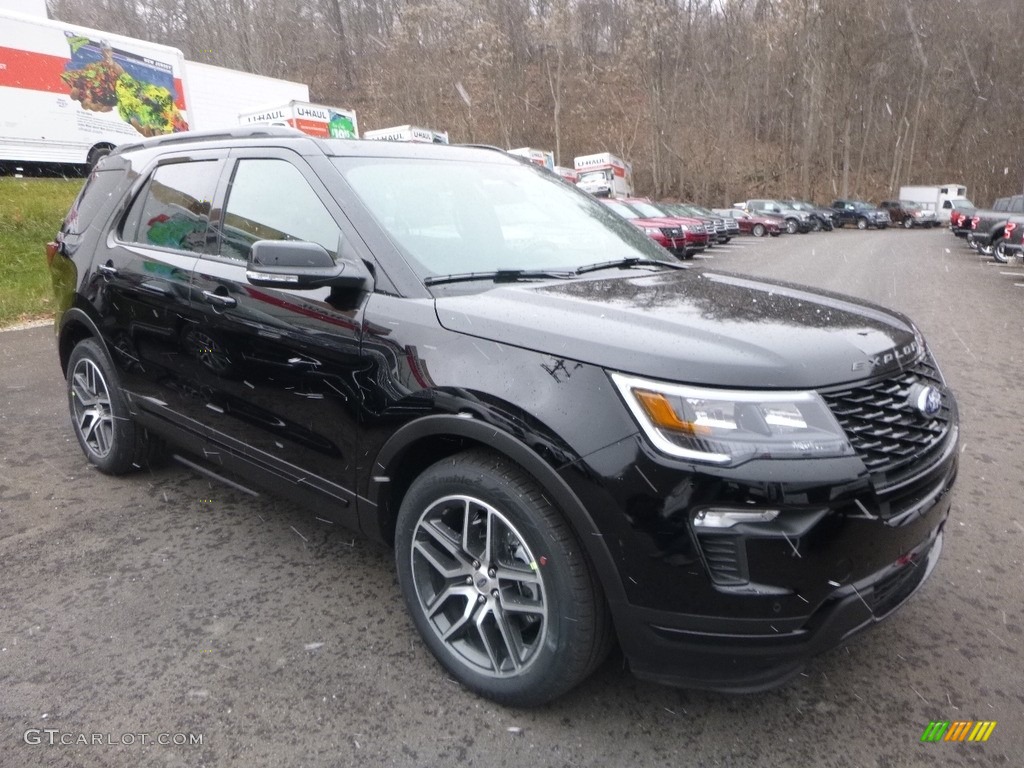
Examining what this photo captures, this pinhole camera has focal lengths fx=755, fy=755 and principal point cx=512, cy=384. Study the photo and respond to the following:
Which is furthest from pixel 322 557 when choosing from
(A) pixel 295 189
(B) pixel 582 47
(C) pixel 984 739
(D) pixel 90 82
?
(B) pixel 582 47

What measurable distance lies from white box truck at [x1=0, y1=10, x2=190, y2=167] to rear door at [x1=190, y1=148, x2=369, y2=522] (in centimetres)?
1333

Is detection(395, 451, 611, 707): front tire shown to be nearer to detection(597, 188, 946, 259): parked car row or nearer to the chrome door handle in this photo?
the chrome door handle

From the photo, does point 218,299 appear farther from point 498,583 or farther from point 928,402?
point 928,402

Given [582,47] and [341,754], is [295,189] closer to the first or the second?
[341,754]

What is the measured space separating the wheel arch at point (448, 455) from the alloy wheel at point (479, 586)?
0.20 m

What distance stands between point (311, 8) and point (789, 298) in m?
56.8

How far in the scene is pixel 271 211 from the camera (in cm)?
312

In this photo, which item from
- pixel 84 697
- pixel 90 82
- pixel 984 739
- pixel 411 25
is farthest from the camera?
pixel 411 25

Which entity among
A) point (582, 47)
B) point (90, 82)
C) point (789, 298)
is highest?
point (582, 47)

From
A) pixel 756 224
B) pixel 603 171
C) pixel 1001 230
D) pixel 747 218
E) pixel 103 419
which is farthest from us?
pixel 603 171

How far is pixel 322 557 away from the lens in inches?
135

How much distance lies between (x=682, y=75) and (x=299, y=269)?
48.8m

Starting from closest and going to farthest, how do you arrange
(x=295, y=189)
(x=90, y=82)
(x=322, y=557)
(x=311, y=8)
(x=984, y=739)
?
Answer: 1. (x=984, y=739)
2. (x=295, y=189)
3. (x=322, y=557)
4. (x=90, y=82)
5. (x=311, y=8)

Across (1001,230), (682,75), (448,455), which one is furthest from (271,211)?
(682,75)
